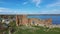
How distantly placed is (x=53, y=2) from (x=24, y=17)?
1.08 feet

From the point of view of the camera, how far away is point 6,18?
1.63 m

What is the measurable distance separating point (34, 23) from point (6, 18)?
0.94ft

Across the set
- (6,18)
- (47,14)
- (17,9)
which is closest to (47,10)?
(47,14)

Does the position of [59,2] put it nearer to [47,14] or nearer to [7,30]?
[47,14]

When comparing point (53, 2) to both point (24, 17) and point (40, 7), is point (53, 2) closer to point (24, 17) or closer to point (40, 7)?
point (40, 7)

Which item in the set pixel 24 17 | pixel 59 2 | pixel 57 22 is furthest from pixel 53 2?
pixel 24 17

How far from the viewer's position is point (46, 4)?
163 centimetres

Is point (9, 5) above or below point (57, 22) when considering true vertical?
above

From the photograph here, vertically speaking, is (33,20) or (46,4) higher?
(46,4)

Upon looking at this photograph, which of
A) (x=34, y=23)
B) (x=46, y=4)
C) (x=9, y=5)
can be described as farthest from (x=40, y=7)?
(x=9, y=5)

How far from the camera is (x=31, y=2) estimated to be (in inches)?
63.9

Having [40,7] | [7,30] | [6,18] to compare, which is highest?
[40,7]

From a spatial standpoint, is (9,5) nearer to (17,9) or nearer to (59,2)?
(17,9)

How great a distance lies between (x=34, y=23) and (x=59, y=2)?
327mm
